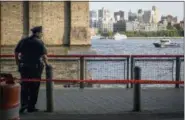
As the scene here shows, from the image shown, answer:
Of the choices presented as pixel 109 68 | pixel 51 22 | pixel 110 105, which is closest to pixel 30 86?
pixel 110 105

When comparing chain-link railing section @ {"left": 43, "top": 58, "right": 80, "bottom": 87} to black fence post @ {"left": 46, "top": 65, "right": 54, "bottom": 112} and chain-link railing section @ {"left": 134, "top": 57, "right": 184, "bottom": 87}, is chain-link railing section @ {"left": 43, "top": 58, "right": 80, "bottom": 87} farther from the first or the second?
black fence post @ {"left": 46, "top": 65, "right": 54, "bottom": 112}

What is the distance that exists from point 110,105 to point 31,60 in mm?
2094

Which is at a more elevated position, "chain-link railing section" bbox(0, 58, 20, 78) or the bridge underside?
the bridge underside

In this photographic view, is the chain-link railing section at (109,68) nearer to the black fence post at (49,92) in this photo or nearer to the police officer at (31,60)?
the black fence post at (49,92)

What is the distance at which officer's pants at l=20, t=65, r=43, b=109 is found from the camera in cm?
988

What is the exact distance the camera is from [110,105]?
10.9 m

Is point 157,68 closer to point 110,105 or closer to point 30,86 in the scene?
point 110,105

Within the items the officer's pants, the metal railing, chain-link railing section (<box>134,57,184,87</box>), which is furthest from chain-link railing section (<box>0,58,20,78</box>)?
the officer's pants

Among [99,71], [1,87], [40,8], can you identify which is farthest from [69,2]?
[1,87]

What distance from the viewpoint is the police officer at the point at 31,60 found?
388 inches

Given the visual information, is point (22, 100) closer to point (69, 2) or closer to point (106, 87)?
point (106, 87)

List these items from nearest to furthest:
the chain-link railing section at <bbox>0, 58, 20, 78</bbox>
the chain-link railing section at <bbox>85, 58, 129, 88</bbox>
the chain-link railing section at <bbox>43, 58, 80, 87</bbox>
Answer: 1. the chain-link railing section at <bbox>85, 58, 129, 88</bbox>
2. the chain-link railing section at <bbox>43, 58, 80, 87</bbox>
3. the chain-link railing section at <bbox>0, 58, 20, 78</bbox>

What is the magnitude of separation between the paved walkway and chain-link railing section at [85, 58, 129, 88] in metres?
0.67

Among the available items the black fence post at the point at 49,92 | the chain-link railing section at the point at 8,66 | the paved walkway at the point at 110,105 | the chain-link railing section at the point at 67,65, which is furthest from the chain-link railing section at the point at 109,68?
the black fence post at the point at 49,92
